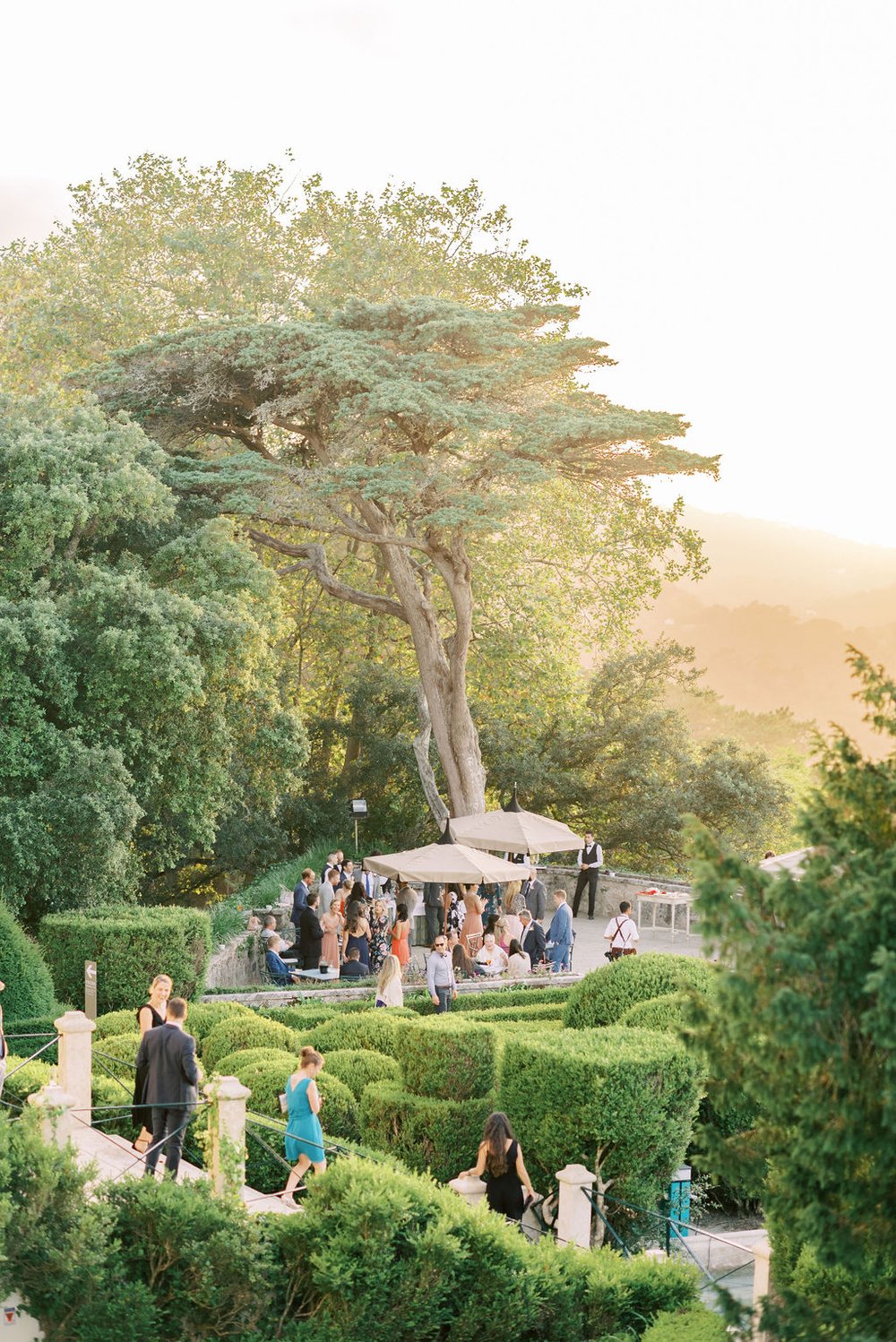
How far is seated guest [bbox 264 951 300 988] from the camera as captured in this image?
20.0 m

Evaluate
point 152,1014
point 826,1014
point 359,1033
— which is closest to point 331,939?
point 359,1033

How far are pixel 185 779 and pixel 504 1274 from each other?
50.0 feet

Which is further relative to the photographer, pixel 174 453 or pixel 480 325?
pixel 174 453

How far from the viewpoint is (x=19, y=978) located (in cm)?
1681

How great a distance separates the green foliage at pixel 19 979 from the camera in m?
16.7

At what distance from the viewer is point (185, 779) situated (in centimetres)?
2334

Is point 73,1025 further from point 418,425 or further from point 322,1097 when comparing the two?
point 418,425

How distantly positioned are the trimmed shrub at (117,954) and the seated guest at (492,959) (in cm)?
437

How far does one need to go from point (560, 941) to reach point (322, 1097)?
27.7ft

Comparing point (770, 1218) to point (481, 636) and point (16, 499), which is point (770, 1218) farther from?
point (481, 636)

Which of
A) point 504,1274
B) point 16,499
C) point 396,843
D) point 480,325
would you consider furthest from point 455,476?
point 504,1274

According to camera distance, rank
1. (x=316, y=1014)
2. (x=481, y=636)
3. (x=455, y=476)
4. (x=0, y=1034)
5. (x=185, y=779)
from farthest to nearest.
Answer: (x=481, y=636) < (x=455, y=476) < (x=185, y=779) < (x=316, y=1014) < (x=0, y=1034)

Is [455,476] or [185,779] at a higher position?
[455,476]

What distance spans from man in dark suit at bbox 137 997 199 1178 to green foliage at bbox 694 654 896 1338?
5.27 meters
